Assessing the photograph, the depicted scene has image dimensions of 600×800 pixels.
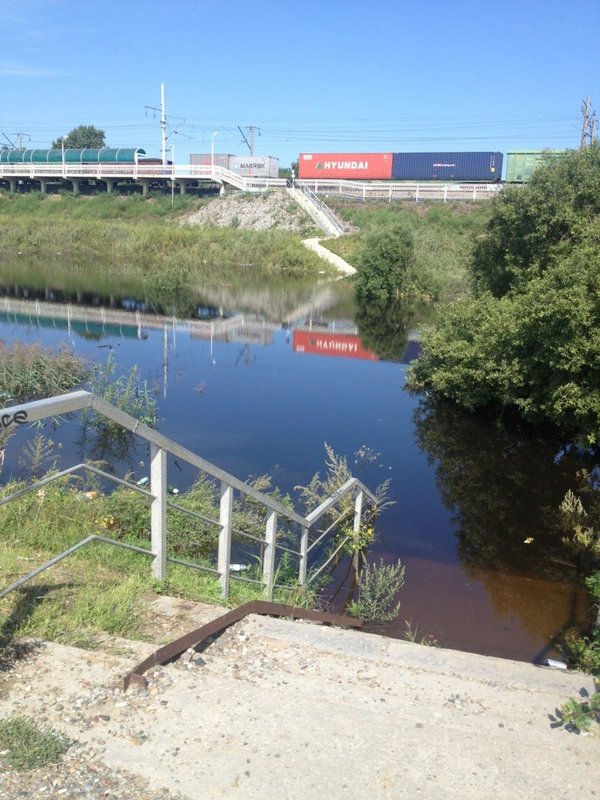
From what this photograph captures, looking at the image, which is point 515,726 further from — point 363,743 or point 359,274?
point 359,274

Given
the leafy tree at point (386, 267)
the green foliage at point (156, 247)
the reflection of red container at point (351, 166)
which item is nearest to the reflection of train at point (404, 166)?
the reflection of red container at point (351, 166)

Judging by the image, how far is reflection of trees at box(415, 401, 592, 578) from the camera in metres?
9.80

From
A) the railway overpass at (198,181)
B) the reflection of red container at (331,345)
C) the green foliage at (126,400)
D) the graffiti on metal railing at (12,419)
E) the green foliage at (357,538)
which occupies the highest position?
the railway overpass at (198,181)

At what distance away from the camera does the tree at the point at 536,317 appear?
11.7m

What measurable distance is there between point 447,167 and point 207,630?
67.2m

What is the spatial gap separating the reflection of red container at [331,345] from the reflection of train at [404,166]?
43.4 metres

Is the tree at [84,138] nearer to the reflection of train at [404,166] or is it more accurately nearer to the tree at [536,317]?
the reflection of train at [404,166]

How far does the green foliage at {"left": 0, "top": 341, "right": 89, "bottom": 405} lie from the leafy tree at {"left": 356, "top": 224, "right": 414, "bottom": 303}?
72.6 feet

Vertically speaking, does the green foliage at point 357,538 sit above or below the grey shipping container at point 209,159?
below

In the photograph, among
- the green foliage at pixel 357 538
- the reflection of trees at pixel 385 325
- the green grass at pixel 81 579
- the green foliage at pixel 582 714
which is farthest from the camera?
the reflection of trees at pixel 385 325

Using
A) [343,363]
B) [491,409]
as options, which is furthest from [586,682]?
[343,363]

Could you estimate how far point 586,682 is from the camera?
4.02 meters

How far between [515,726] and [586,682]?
3.09 feet

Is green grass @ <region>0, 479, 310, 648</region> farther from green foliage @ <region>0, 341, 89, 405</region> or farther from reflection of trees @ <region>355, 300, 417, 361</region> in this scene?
reflection of trees @ <region>355, 300, 417, 361</region>
